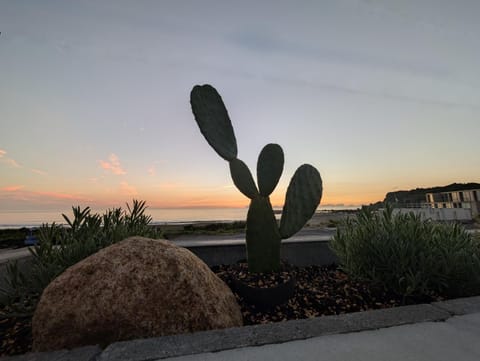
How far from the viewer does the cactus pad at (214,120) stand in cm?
335

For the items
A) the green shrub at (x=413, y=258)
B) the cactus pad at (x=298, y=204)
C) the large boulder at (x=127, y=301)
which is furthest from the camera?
the cactus pad at (x=298, y=204)

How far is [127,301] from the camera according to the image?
6.24 feet

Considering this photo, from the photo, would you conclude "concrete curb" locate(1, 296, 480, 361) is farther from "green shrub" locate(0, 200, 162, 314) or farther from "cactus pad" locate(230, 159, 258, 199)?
"cactus pad" locate(230, 159, 258, 199)

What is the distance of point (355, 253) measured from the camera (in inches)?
119

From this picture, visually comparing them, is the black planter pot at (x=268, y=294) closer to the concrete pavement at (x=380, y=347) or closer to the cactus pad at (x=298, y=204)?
the cactus pad at (x=298, y=204)

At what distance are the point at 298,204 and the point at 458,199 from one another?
30054 mm

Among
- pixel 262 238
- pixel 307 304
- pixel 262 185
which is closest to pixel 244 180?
pixel 262 185

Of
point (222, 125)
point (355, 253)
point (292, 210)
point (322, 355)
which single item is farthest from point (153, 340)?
point (222, 125)

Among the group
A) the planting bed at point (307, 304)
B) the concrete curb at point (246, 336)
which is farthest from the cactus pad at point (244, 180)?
the concrete curb at point (246, 336)

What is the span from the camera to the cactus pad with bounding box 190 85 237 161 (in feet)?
11.0

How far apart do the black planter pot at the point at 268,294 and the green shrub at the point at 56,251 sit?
1595 millimetres

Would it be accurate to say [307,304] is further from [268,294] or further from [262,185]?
[262,185]

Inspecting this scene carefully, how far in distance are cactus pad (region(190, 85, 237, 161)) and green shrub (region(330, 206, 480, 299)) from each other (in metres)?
1.90

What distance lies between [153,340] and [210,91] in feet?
9.61
